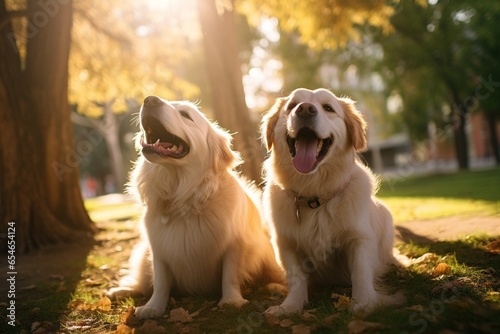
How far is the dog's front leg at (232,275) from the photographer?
3.76 meters

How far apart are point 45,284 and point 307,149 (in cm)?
337

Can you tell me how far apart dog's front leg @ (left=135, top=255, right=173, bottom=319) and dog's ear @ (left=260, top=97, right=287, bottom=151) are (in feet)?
4.57

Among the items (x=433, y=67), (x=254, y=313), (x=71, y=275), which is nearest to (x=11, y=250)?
(x=71, y=275)

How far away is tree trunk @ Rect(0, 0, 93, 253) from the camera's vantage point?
649cm

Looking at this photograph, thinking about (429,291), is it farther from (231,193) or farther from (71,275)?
(71,275)

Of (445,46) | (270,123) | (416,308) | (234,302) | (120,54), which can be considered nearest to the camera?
(416,308)

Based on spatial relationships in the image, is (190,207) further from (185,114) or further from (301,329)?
(301,329)

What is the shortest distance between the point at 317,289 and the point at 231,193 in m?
1.13

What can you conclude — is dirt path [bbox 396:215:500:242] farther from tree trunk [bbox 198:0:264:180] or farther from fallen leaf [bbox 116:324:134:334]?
fallen leaf [bbox 116:324:134:334]

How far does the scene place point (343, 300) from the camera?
332 cm

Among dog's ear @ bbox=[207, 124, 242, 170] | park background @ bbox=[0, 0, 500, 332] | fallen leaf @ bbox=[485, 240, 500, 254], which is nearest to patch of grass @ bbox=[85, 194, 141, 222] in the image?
park background @ bbox=[0, 0, 500, 332]

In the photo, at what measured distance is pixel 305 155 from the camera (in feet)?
11.5

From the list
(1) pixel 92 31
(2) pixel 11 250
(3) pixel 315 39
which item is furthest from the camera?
(1) pixel 92 31

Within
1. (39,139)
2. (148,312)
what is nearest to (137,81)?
(39,139)
